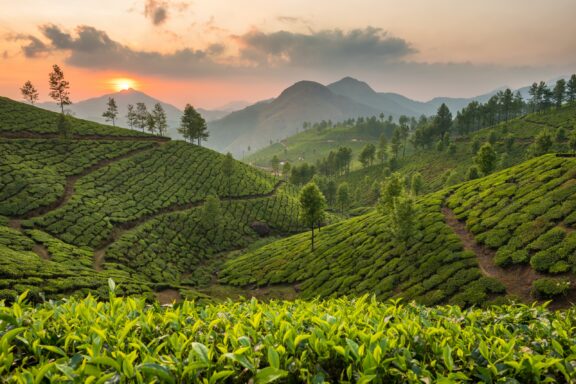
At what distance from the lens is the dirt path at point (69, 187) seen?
156ft

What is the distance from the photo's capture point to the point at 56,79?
308 ft

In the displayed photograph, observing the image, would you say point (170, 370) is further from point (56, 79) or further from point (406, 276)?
point (56, 79)

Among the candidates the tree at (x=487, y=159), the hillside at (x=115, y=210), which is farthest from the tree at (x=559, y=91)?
the hillside at (x=115, y=210)

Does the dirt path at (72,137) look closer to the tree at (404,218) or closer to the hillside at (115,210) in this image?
the hillside at (115,210)

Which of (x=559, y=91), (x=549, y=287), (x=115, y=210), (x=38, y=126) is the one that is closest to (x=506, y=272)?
(x=549, y=287)

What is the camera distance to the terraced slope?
71.2 meters

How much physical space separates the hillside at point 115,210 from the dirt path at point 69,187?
18 centimetres

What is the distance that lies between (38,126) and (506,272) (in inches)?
3997

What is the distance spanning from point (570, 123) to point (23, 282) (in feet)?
534

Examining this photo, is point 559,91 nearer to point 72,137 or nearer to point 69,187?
point 69,187

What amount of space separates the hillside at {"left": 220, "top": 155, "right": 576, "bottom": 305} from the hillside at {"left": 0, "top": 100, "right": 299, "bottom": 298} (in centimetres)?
1462

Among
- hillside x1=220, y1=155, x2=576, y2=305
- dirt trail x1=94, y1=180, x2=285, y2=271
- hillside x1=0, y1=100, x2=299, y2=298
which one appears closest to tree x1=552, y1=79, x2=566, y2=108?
hillside x1=220, y1=155, x2=576, y2=305

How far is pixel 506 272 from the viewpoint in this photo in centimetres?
2691

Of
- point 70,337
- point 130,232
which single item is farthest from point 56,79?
point 70,337
